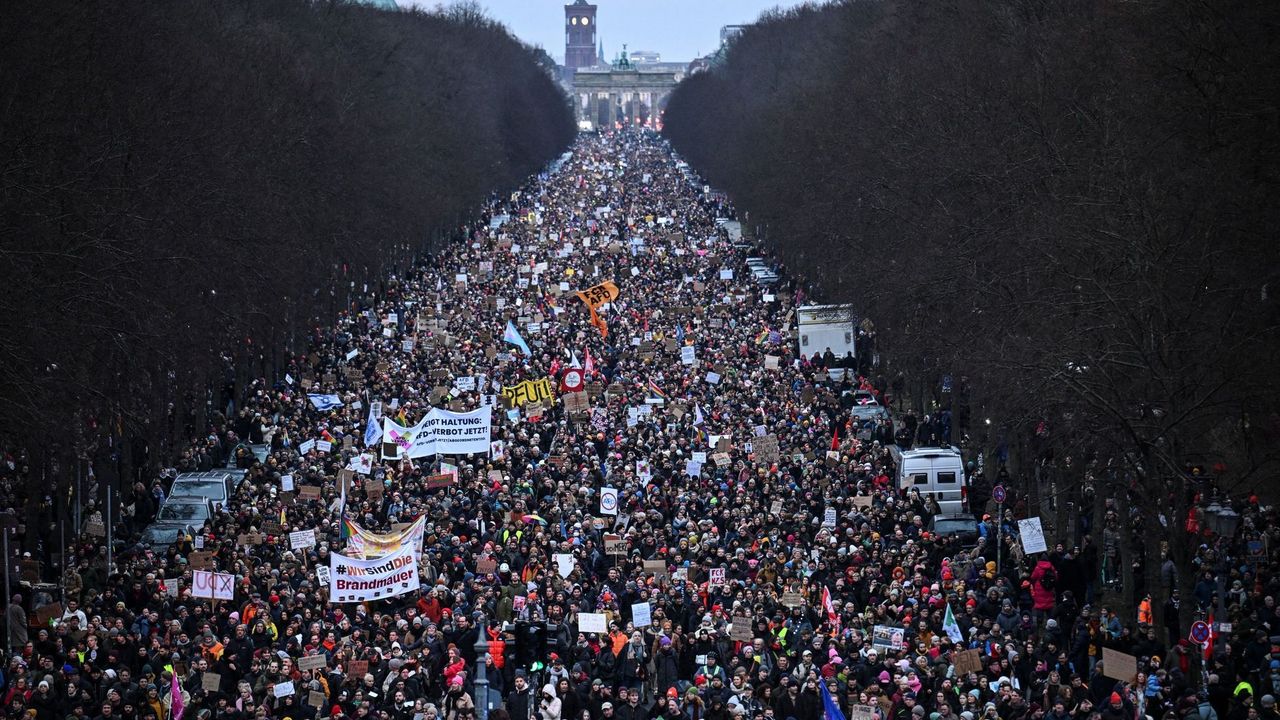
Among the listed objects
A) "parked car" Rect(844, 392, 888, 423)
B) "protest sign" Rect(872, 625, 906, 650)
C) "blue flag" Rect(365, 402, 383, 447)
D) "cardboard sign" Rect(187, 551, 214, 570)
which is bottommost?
"parked car" Rect(844, 392, 888, 423)

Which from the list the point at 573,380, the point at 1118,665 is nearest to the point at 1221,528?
the point at 1118,665

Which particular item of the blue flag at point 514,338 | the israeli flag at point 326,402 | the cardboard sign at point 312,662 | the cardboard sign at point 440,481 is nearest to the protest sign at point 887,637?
the cardboard sign at point 312,662

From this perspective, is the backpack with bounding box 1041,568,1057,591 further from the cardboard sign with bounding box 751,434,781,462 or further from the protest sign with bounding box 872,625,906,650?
the cardboard sign with bounding box 751,434,781,462

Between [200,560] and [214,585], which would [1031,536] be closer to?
[214,585]

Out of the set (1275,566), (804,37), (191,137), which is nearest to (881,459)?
(1275,566)

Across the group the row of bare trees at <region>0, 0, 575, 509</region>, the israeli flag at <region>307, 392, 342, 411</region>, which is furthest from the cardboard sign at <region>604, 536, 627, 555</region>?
the israeli flag at <region>307, 392, 342, 411</region>

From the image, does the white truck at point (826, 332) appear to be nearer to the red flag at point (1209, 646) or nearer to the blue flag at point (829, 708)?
the red flag at point (1209, 646)
